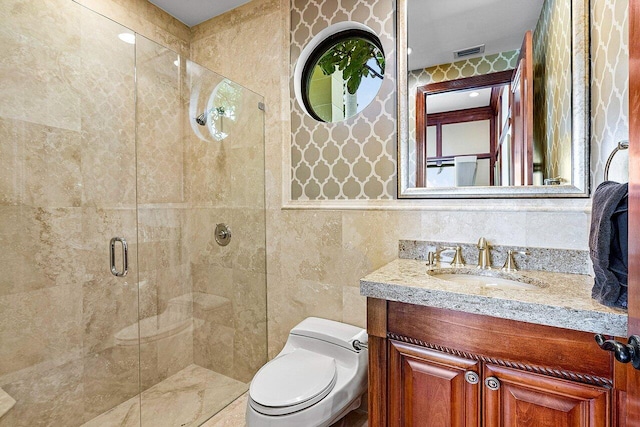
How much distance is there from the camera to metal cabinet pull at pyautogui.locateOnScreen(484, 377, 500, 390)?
987mm

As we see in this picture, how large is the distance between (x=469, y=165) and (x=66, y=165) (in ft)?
6.50

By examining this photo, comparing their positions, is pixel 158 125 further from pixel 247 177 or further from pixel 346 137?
pixel 346 137

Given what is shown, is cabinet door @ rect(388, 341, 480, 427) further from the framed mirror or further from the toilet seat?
the framed mirror

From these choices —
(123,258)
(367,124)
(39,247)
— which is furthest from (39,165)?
(367,124)

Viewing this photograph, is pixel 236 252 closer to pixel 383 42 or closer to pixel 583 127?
pixel 383 42

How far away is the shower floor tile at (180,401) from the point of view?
5.55 feet

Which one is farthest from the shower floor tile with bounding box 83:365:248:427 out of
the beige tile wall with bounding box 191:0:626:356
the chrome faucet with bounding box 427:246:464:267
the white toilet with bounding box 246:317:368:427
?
the chrome faucet with bounding box 427:246:464:267

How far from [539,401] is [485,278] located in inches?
20.5

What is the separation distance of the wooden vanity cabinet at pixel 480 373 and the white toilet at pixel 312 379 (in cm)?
24

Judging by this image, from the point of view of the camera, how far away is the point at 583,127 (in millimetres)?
1281

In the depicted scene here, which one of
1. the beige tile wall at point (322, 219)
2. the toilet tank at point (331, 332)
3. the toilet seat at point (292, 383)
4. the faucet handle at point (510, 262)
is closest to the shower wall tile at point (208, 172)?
the beige tile wall at point (322, 219)

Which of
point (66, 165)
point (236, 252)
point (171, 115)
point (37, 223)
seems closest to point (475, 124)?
point (236, 252)

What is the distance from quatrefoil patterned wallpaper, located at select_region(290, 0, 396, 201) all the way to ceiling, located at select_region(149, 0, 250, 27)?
511mm

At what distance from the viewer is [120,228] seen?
5.77 ft
